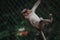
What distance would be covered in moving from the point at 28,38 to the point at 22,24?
0.38ft

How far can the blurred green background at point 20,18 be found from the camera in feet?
5.03

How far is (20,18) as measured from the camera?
1831 mm

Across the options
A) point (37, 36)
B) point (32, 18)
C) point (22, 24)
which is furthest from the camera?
point (22, 24)

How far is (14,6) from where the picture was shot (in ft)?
6.22

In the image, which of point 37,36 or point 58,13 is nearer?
point 58,13

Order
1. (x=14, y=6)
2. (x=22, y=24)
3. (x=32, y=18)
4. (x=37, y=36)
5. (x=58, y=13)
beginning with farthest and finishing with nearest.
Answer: (x=14, y=6)
(x=22, y=24)
(x=37, y=36)
(x=58, y=13)
(x=32, y=18)

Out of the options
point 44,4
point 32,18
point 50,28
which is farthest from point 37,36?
point 32,18

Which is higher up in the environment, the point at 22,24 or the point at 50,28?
the point at 22,24

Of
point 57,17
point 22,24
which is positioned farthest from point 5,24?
point 57,17

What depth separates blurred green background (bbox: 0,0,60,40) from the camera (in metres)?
1.53

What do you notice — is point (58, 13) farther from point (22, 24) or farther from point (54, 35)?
point (22, 24)

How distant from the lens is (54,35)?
1.60 meters

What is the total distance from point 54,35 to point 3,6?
562 millimetres

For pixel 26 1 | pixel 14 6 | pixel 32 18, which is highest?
pixel 14 6
